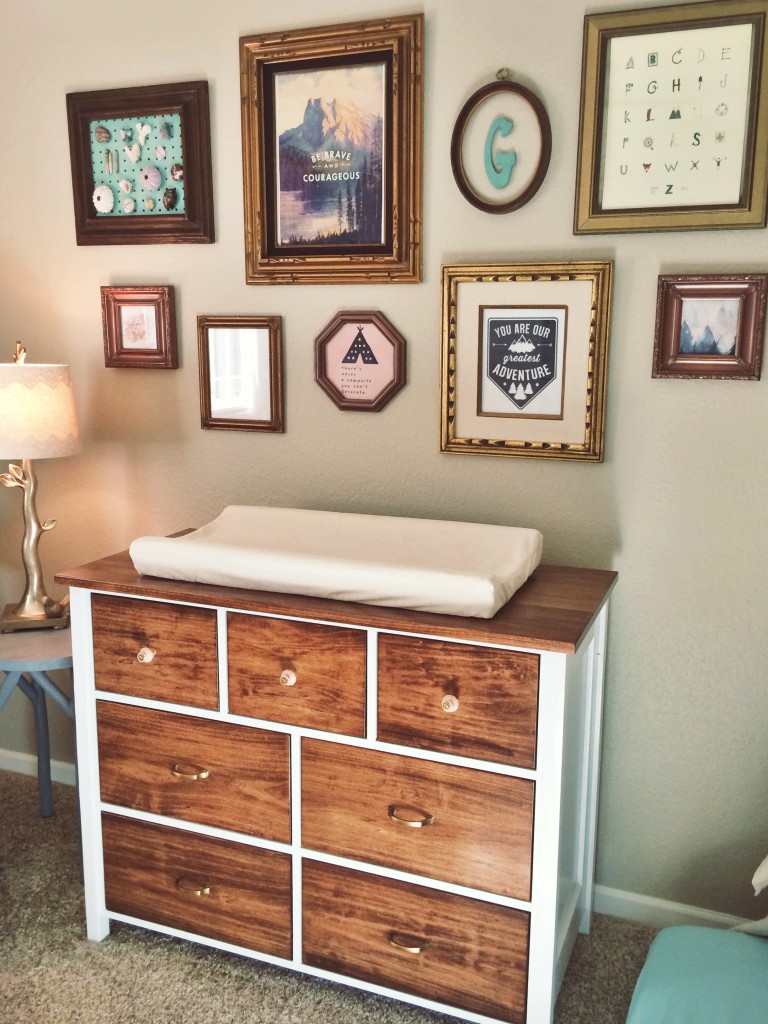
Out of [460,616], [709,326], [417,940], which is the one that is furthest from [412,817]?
[709,326]

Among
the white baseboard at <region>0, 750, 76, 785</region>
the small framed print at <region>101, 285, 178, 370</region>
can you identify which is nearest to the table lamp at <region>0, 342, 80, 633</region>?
the small framed print at <region>101, 285, 178, 370</region>

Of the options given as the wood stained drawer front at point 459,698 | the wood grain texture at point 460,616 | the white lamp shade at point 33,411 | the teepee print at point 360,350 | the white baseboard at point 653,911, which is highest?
the teepee print at point 360,350

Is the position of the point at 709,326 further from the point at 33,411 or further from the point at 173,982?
the point at 173,982

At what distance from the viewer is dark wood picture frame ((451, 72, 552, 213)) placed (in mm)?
1962

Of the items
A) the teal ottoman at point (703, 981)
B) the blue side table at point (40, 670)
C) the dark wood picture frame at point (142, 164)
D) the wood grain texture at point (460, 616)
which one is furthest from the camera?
the dark wood picture frame at point (142, 164)

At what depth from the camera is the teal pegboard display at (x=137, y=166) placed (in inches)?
91.0

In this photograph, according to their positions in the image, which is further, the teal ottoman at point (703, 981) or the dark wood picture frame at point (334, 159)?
the dark wood picture frame at point (334, 159)

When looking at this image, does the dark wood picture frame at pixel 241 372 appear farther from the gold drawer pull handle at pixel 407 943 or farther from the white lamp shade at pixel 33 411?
the gold drawer pull handle at pixel 407 943

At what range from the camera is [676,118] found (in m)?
1.86

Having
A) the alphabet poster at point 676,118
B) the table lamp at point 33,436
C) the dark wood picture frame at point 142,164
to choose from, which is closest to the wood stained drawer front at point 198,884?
the table lamp at point 33,436

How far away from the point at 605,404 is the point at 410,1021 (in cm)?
134

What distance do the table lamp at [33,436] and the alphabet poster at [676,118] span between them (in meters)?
1.36

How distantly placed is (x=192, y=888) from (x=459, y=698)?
79 cm

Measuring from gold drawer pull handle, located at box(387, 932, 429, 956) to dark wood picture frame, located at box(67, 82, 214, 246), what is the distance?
167 cm
